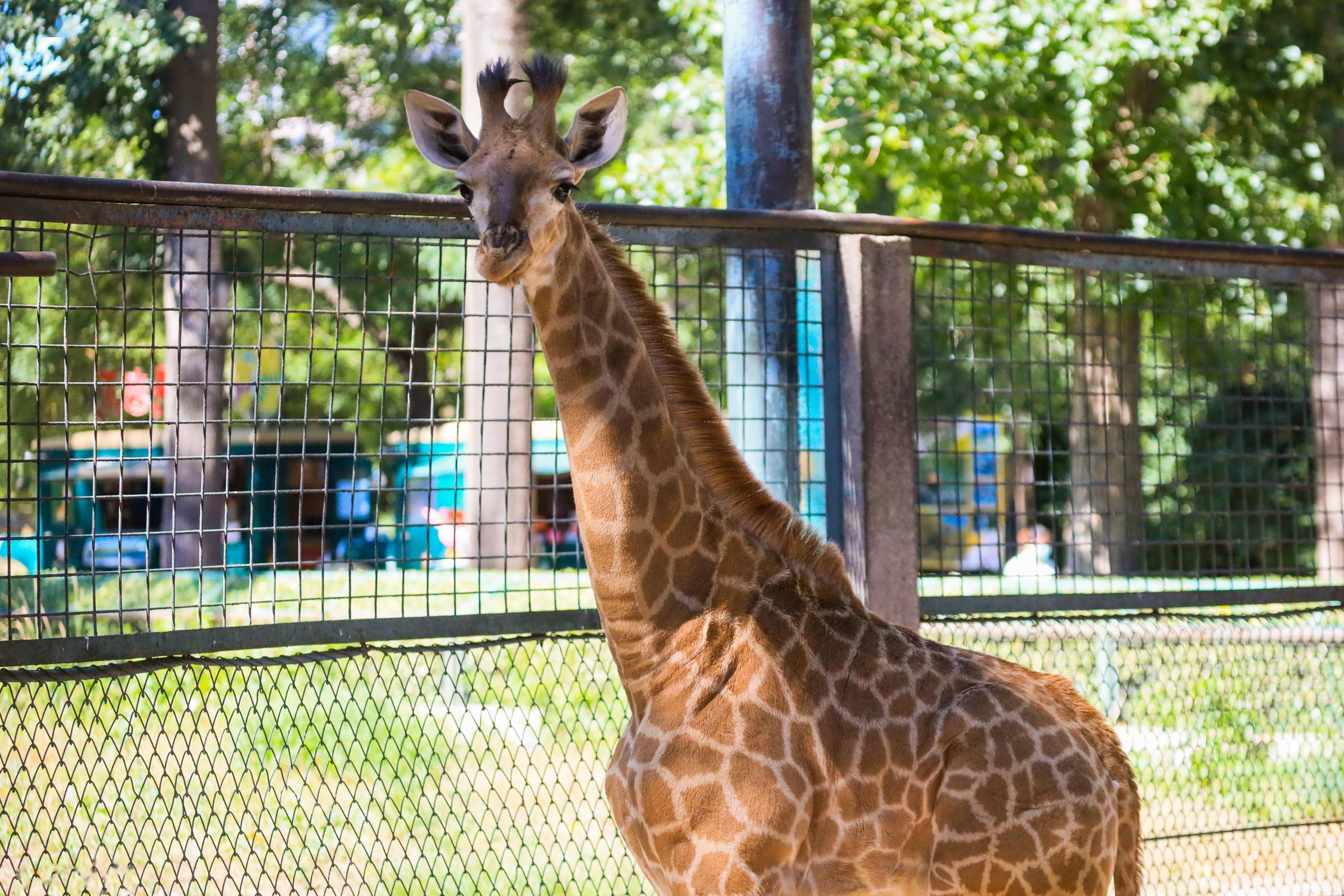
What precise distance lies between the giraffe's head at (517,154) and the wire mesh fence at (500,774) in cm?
172

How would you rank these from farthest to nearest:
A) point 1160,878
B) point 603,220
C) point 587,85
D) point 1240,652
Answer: point 587,85, point 1240,652, point 1160,878, point 603,220

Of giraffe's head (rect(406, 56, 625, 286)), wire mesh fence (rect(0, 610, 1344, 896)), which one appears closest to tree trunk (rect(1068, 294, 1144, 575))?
wire mesh fence (rect(0, 610, 1344, 896))

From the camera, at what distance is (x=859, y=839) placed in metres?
3.37

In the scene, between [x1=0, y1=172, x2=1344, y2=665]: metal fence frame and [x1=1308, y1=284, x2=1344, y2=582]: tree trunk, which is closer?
[x1=0, y1=172, x2=1344, y2=665]: metal fence frame

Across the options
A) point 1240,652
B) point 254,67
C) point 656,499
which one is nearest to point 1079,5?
point 1240,652

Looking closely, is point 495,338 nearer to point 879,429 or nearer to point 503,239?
point 879,429

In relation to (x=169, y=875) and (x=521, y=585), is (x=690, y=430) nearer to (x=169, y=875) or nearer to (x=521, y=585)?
(x=169, y=875)

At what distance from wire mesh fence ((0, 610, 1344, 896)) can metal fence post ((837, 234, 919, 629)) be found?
77cm

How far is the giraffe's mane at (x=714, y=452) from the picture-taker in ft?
11.9

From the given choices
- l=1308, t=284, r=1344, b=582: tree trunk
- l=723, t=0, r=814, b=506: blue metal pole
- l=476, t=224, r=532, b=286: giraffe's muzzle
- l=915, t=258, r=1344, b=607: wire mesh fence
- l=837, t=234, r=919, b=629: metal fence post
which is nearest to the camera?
l=476, t=224, r=532, b=286: giraffe's muzzle

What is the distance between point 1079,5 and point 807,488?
28.1 ft

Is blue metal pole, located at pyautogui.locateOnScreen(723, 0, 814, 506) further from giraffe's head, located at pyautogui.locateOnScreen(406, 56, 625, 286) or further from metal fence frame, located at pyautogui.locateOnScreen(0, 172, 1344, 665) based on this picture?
giraffe's head, located at pyautogui.locateOnScreen(406, 56, 625, 286)

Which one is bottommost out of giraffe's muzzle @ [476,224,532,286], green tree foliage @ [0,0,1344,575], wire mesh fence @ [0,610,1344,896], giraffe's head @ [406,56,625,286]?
wire mesh fence @ [0,610,1344,896]

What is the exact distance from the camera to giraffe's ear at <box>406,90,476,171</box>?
11.5 feet
